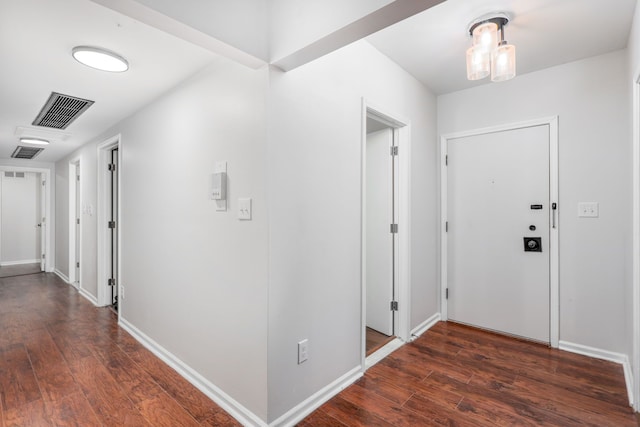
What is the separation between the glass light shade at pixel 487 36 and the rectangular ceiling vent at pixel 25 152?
6010 mm

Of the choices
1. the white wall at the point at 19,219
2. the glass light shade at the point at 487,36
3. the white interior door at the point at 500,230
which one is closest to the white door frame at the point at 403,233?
the white interior door at the point at 500,230

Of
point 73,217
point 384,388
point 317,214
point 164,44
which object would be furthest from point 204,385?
point 73,217

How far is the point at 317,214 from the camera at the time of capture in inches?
77.9

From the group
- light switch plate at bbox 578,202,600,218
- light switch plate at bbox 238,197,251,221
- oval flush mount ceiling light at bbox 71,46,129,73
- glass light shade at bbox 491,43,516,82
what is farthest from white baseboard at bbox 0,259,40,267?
light switch plate at bbox 578,202,600,218

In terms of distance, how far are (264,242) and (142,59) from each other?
1519 millimetres

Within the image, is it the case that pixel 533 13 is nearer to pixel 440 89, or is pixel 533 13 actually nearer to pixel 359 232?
pixel 440 89

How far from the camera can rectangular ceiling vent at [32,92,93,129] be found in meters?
2.77

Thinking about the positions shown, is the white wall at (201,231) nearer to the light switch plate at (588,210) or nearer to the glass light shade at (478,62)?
the glass light shade at (478,62)

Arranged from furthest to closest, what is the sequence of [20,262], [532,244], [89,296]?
[20,262] < [89,296] < [532,244]

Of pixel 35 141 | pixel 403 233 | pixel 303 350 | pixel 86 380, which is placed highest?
pixel 35 141

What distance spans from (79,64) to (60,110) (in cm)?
128

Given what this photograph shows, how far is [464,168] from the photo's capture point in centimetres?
326

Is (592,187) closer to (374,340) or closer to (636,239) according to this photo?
(636,239)

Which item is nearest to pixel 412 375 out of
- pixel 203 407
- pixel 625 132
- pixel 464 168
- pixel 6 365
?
pixel 203 407
